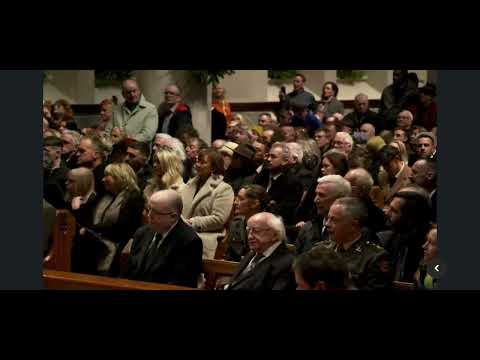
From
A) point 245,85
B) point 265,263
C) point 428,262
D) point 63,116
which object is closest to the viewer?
point 265,263

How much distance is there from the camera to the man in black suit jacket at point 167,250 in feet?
20.6

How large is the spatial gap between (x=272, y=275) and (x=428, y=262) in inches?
33.7

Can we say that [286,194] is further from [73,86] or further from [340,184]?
[73,86]

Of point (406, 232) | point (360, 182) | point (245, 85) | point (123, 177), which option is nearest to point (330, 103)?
point (245, 85)

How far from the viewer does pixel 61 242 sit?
6.91 m

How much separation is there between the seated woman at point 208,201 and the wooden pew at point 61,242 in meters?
1.01

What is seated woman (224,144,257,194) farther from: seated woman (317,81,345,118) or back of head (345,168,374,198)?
seated woman (317,81,345,118)

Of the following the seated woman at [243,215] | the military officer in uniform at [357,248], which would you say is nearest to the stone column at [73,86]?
the seated woman at [243,215]

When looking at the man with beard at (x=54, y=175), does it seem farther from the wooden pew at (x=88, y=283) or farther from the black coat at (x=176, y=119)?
the wooden pew at (x=88, y=283)

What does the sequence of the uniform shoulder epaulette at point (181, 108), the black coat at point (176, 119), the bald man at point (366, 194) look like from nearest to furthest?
1. the bald man at point (366, 194)
2. the black coat at point (176, 119)
3. the uniform shoulder epaulette at point (181, 108)

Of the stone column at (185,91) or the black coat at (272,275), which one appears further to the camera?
the stone column at (185,91)
